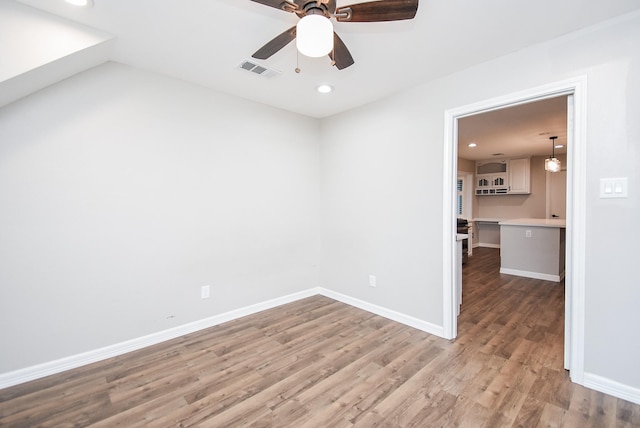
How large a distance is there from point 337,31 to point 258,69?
85 centimetres

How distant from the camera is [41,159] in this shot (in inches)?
82.2

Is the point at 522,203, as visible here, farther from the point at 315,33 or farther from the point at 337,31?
the point at 315,33

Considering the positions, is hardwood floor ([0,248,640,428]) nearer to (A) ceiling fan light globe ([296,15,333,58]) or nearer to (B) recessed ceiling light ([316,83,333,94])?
(A) ceiling fan light globe ([296,15,333,58])

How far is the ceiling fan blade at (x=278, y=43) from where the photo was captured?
5.23ft

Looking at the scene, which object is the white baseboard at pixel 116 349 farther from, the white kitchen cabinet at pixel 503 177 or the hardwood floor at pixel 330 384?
the white kitchen cabinet at pixel 503 177

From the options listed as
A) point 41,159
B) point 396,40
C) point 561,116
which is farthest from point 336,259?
point 561,116

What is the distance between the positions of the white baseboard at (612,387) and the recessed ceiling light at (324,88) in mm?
3077

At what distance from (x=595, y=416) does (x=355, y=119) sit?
319cm

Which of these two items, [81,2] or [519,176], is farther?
[519,176]

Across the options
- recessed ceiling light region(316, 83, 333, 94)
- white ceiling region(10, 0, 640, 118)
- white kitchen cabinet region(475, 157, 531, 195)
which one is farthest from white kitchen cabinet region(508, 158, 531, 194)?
recessed ceiling light region(316, 83, 333, 94)

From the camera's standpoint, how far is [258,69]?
98.3 inches

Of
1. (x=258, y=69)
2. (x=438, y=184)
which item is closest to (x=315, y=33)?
(x=258, y=69)

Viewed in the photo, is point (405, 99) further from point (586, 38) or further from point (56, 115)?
point (56, 115)

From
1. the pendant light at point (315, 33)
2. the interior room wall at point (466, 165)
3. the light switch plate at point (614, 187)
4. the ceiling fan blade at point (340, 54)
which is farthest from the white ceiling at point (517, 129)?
the pendant light at point (315, 33)
